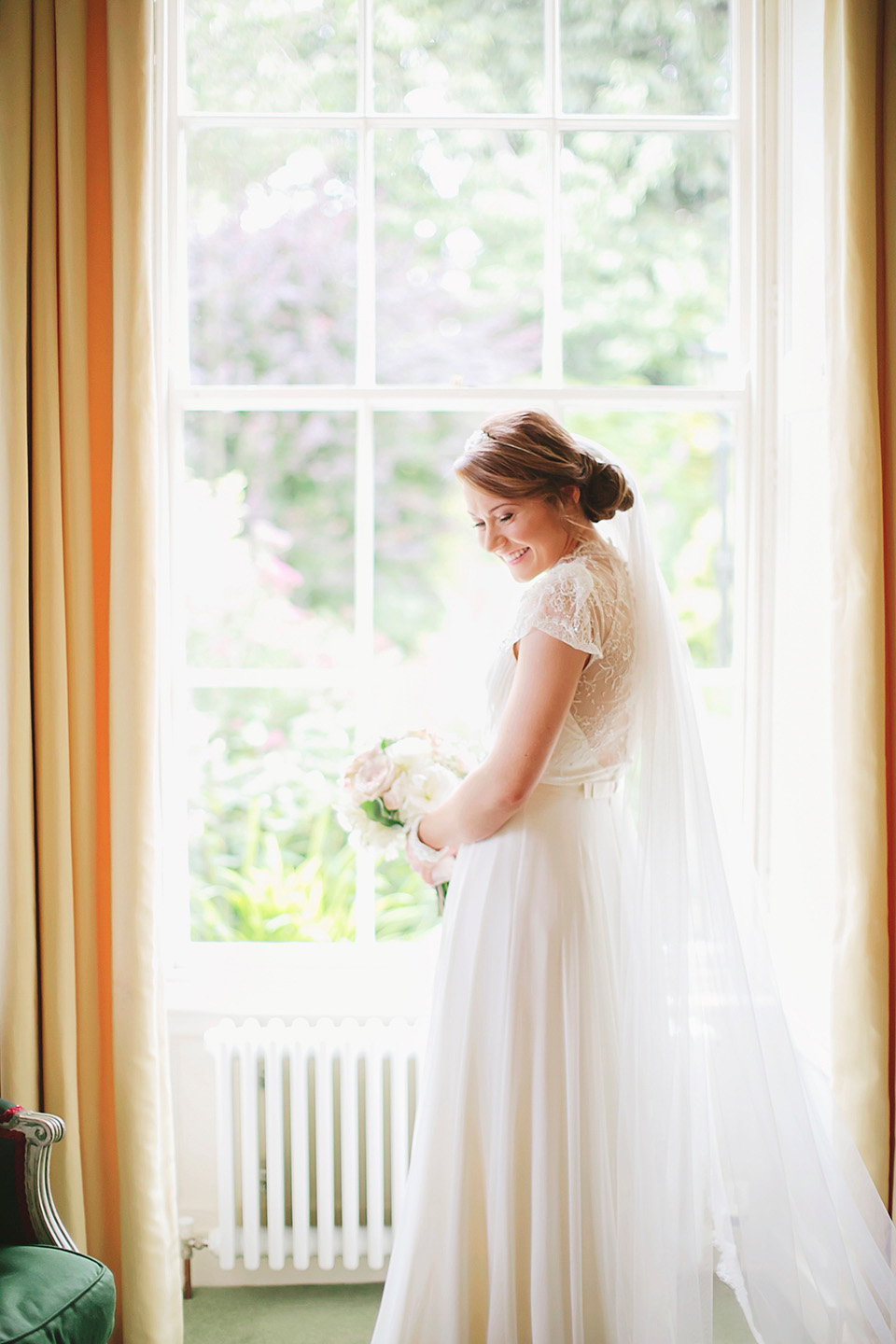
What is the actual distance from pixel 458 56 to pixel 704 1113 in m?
2.19

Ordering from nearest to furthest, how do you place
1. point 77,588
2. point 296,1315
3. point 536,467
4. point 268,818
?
point 536,467, point 77,588, point 296,1315, point 268,818

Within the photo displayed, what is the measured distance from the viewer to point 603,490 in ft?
5.26

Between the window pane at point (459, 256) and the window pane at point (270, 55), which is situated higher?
the window pane at point (270, 55)

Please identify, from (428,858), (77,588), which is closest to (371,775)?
(428,858)

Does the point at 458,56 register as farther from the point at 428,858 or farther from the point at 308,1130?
the point at 308,1130

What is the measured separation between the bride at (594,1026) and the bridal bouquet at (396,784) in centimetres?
11

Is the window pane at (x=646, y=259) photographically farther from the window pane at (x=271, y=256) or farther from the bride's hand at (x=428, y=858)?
the bride's hand at (x=428, y=858)

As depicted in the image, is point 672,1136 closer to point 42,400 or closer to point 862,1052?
point 862,1052

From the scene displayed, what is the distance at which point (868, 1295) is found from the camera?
1.39 metres

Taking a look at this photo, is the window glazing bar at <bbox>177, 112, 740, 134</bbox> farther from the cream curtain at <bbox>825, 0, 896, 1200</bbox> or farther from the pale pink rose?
the pale pink rose

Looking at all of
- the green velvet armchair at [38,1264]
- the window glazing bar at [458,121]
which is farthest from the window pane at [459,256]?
the green velvet armchair at [38,1264]

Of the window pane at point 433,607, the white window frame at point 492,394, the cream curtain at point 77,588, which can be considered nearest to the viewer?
the cream curtain at point 77,588

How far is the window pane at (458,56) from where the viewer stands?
2.17 metres

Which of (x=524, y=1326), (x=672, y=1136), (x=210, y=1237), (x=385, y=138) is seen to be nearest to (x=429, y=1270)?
(x=524, y=1326)
